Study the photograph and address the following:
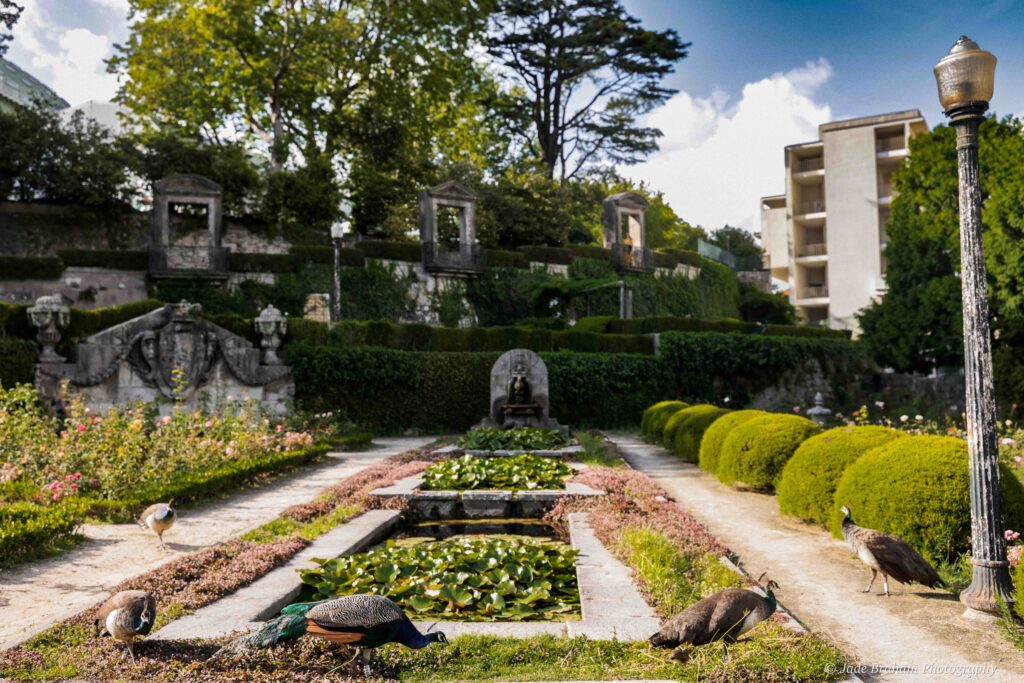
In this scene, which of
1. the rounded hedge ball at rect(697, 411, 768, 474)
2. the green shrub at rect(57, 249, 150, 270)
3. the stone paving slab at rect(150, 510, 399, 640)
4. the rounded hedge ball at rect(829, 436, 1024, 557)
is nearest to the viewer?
the stone paving slab at rect(150, 510, 399, 640)

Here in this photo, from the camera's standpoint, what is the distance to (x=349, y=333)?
19.9m

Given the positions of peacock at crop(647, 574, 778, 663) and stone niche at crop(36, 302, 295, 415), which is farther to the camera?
stone niche at crop(36, 302, 295, 415)

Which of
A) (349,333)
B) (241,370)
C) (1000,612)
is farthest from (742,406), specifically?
(1000,612)

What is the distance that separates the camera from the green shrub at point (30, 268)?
2270cm

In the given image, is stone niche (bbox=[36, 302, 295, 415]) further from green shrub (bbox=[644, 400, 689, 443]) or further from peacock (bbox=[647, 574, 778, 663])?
peacock (bbox=[647, 574, 778, 663])

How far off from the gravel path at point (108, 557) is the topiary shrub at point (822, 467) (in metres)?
5.43

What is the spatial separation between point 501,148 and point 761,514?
35.1 meters

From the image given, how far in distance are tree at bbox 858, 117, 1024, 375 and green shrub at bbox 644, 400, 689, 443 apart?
11.1 metres

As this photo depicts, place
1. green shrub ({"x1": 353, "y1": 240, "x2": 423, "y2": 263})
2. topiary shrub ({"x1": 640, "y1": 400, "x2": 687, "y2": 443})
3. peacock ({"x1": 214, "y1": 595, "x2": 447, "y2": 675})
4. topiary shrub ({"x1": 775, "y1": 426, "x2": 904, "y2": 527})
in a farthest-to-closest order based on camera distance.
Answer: green shrub ({"x1": 353, "y1": 240, "x2": 423, "y2": 263}) < topiary shrub ({"x1": 640, "y1": 400, "x2": 687, "y2": 443}) < topiary shrub ({"x1": 775, "y1": 426, "x2": 904, "y2": 527}) < peacock ({"x1": 214, "y1": 595, "x2": 447, "y2": 675})

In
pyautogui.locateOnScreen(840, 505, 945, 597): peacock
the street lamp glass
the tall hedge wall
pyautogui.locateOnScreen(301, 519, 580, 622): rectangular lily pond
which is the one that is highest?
the street lamp glass

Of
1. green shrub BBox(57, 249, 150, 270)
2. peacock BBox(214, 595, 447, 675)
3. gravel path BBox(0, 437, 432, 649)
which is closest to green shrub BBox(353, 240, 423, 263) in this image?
green shrub BBox(57, 249, 150, 270)

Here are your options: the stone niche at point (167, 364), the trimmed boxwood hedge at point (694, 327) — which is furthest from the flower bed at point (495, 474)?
the trimmed boxwood hedge at point (694, 327)

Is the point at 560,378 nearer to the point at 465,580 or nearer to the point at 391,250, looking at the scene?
the point at 391,250

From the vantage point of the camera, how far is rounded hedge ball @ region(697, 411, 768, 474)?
1136cm
